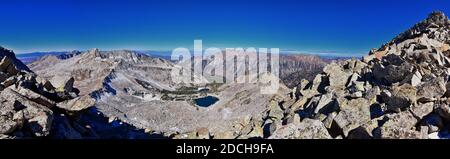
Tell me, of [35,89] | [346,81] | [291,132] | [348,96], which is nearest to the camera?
[291,132]

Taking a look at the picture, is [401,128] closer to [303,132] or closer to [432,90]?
[303,132]

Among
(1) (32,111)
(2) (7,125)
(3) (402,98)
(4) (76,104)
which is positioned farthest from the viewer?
(4) (76,104)

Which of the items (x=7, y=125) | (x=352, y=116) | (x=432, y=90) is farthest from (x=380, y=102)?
(x=7, y=125)

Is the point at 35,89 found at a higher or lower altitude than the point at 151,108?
higher

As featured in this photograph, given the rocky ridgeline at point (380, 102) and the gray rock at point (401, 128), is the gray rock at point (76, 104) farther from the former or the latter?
the gray rock at point (401, 128)
